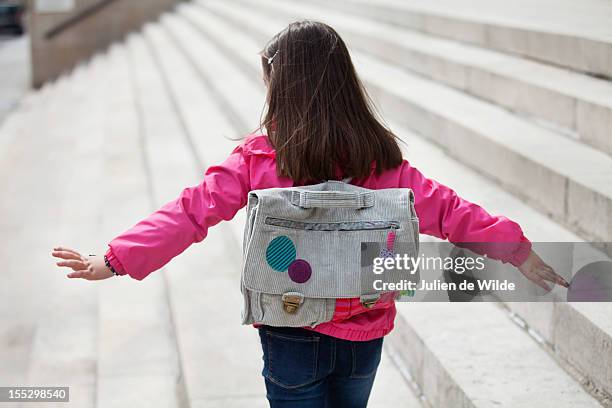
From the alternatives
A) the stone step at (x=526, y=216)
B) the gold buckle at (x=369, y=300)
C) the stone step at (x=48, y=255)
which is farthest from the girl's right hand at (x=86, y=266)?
the stone step at (x=48, y=255)

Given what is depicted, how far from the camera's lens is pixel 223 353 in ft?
11.3

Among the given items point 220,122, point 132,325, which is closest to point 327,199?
point 132,325

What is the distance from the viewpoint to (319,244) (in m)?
1.90

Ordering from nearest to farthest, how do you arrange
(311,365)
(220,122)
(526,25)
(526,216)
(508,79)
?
1. (311,365)
2. (526,216)
3. (508,79)
4. (526,25)
5. (220,122)

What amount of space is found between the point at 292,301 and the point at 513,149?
2088 mm

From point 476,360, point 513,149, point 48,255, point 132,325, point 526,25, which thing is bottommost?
point 48,255

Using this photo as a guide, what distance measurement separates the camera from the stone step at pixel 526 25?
4270mm

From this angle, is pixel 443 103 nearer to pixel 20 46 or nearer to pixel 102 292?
pixel 102 292

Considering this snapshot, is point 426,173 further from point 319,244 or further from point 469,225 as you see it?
point 319,244

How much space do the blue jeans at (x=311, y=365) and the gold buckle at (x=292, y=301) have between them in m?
0.09

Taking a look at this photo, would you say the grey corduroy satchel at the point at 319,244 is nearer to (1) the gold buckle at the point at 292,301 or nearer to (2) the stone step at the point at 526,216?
(1) the gold buckle at the point at 292,301

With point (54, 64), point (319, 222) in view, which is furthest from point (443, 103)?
point (54, 64)

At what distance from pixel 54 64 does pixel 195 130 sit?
11438 millimetres

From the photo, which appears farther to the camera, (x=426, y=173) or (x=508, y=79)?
(x=508, y=79)
